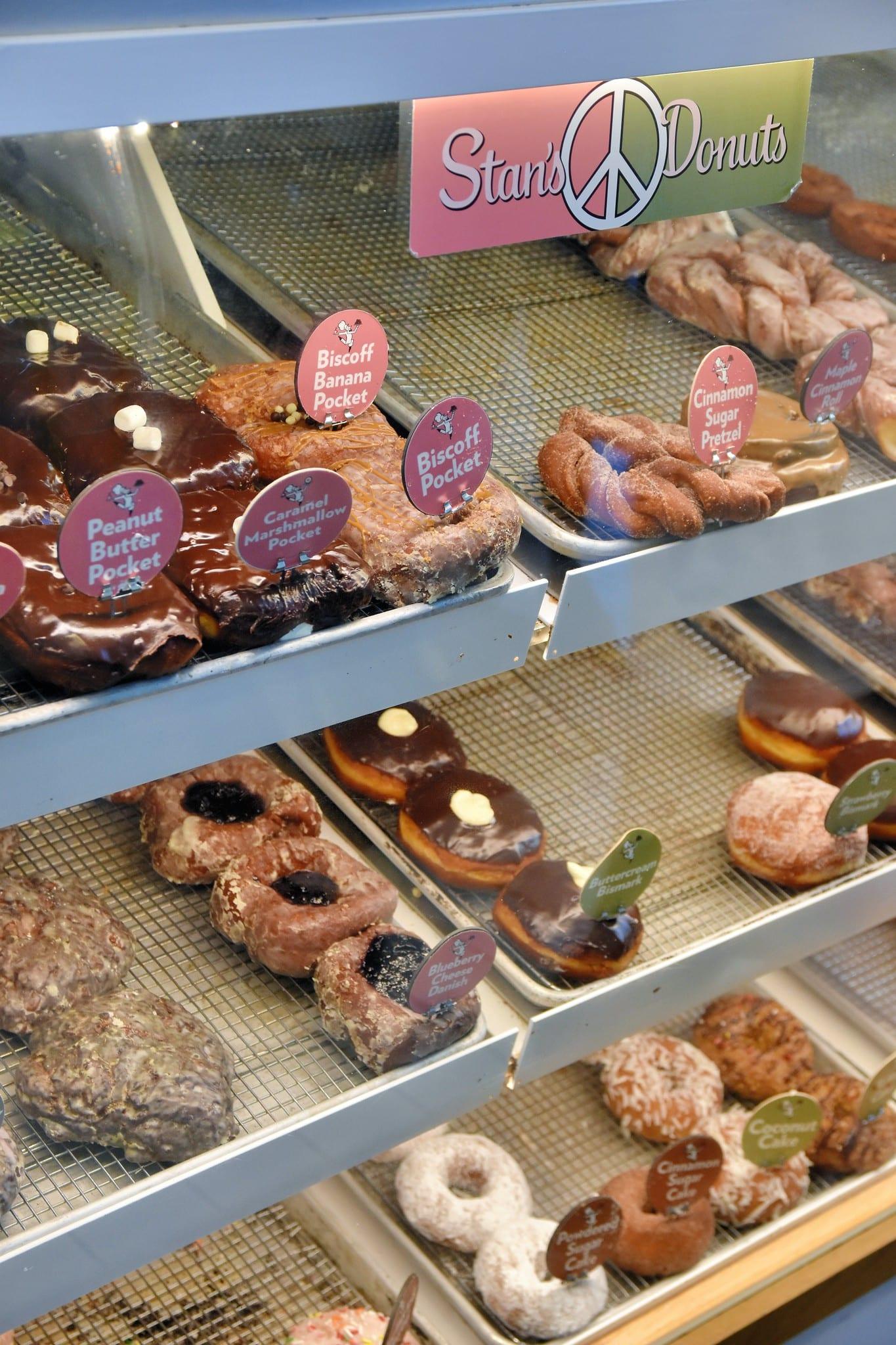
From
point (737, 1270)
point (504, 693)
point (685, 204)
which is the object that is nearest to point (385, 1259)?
point (737, 1270)

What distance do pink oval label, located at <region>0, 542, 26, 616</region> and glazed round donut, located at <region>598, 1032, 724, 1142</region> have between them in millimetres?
1498

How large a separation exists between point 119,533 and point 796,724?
5.07ft

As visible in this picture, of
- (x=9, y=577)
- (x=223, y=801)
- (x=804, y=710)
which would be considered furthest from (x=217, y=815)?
(x=804, y=710)

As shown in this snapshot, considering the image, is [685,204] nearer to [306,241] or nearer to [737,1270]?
[306,241]

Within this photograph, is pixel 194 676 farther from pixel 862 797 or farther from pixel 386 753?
pixel 862 797

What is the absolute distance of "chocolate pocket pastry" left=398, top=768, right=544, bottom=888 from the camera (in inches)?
78.0

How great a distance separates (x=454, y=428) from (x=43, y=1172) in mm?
890

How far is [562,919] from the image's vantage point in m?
1.92

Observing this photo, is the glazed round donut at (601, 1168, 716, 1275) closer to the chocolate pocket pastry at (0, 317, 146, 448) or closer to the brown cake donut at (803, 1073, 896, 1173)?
the brown cake donut at (803, 1073, 896, 1173)

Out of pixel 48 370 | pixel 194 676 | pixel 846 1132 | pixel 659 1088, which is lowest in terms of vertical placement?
pixel 846 1132

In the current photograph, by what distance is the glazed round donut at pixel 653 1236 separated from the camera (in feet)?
7.09

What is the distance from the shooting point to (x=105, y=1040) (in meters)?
1.52

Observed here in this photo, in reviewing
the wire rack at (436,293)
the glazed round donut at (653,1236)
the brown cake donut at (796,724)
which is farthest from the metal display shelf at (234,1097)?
the brown cake donut at (796,724)

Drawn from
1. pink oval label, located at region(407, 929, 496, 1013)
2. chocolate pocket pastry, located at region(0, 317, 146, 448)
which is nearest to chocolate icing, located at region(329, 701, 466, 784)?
pink oval label, located at region(407, 929, 496, 1013)
